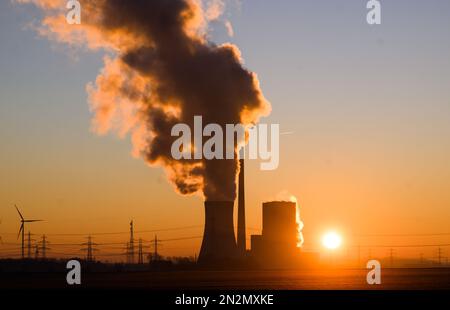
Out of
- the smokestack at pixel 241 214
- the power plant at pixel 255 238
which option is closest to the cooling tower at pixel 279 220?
the power plant at pixel 255 238

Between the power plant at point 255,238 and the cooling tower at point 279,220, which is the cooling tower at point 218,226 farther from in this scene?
the cooling tower at point 279,220

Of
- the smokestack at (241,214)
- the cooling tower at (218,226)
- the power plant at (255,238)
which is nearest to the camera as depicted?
the cooling tower at (218,226)

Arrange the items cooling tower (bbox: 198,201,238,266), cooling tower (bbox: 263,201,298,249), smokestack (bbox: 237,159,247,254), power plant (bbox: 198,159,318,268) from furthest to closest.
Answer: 1. smokestack (bbox: 237,159,247,254)
2. cooling tower (bbox: 263,201,298,249)
3. power plant (bbox: 198,159,318,268)
4. cooling tower (bbox: 198,201,238,266)

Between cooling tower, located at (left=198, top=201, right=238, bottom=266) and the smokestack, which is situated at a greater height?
the smokestack

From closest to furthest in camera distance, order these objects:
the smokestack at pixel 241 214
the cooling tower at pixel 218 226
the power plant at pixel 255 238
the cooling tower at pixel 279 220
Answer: the cooling tower at pixel 218 226, the power plant at pixel 255 238, the cooling tower at pixel 279 220, the smokestack at pixel 241 214

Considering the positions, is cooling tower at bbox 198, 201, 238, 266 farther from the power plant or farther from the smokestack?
the smokestack

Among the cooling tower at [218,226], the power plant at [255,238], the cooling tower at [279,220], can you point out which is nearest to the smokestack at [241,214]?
the power plant at [255,238]

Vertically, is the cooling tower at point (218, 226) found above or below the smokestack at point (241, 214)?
below

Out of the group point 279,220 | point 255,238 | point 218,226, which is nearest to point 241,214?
point 255,238

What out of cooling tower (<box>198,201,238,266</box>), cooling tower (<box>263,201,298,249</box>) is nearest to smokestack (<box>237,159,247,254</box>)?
cooling tower (<box>263,201,298,249</box>)

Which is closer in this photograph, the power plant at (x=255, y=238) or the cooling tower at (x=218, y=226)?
the cooling tower at (x=218, y=226)
